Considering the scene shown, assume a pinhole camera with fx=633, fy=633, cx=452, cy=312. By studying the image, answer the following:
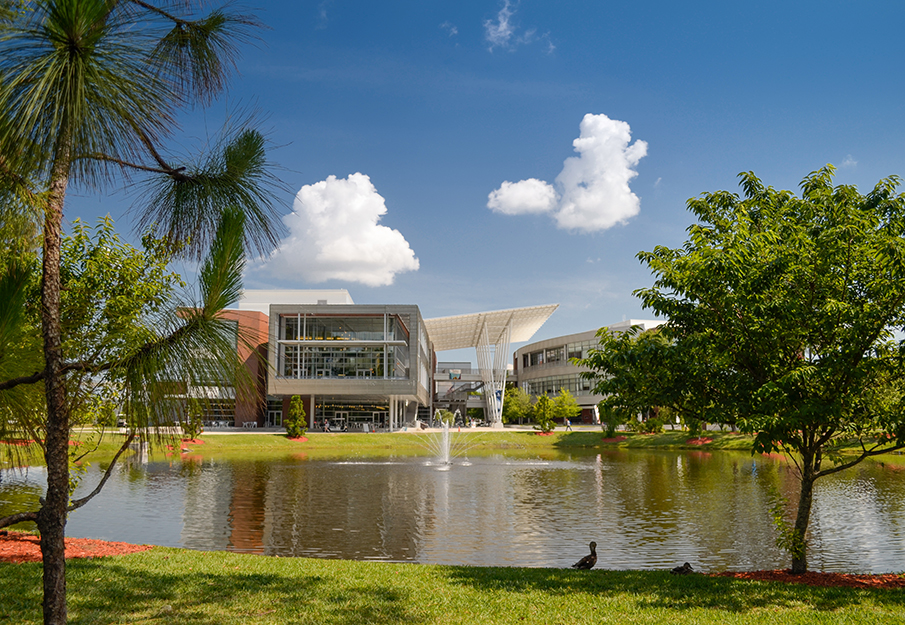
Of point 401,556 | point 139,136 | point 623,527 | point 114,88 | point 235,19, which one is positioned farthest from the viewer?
point 623,527

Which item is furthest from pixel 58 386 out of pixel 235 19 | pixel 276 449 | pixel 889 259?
pixel 276 449

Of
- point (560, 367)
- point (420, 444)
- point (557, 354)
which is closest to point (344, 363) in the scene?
point (420, 444)

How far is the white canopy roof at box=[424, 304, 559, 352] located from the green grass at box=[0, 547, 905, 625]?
6666cm

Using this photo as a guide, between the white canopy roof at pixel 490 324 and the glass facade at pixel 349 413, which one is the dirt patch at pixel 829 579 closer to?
the glass facade at pixel 349 413

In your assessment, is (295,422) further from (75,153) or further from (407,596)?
(75,153)

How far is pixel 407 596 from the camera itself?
8094mm

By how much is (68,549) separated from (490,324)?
73490 millimetres

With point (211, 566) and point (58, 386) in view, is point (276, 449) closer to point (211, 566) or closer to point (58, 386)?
point (211, 566)

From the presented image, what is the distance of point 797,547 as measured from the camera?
984 cm

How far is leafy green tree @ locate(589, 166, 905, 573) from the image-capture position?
8.80 m

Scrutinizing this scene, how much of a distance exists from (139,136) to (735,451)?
45.5m

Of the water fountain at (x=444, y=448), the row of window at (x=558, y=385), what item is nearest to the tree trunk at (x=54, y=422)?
the water fountain at (x=444, y=448)

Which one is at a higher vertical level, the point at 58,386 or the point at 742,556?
the point at 58,386

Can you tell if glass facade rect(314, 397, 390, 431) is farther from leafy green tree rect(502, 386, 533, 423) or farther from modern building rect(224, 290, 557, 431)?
leafy green tree rect(502, 386, 533, 423)
